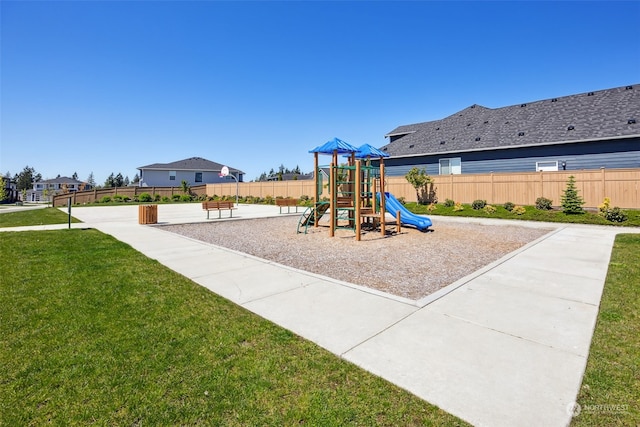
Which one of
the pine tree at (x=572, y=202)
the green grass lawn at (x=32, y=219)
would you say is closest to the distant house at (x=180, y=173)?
the green grass lawn at (x=32, y=219)

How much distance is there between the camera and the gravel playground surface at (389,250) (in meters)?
5.88

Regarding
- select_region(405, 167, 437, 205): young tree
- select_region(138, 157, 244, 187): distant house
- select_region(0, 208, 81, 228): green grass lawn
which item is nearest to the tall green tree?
select_region(138, 157, 244, 187): distant house

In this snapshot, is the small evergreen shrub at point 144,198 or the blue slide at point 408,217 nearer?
the blue slide at point 408,217

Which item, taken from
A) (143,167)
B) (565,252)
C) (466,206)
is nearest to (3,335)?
(565,252)

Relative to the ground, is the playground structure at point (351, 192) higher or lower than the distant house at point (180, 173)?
lower

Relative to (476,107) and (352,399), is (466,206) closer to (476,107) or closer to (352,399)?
(476,107)

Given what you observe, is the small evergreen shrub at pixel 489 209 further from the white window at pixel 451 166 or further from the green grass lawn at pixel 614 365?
the green grass lawn at pixel 614 365

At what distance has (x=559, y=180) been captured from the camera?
16562mm

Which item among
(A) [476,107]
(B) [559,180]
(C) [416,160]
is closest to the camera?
(B) [559,180]

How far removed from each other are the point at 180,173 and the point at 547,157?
43886 mm

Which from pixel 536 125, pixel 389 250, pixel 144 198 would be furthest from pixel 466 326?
pixel 144 198

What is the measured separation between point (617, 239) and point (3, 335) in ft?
45.9

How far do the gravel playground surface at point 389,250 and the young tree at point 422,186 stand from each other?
838 centimetres

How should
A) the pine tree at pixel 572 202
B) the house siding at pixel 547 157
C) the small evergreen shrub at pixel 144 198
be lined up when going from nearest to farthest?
1. the pine tree at pixel 572 202
2. the house siding at pixel 547 157
3. the small evergreen shrub at pixel 144 198
